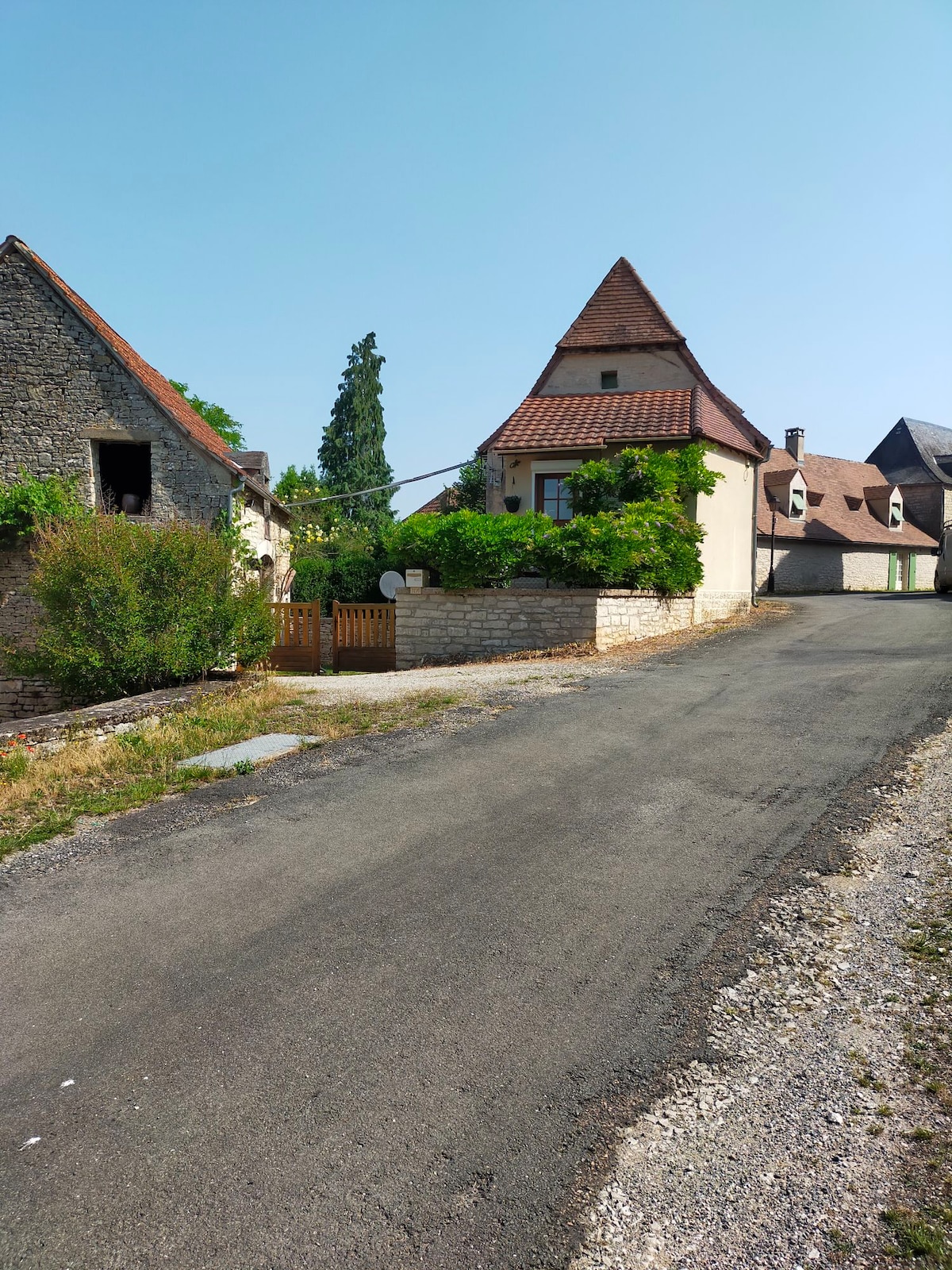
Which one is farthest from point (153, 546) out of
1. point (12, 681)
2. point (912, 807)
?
point (912, 807)

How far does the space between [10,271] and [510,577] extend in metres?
12.3

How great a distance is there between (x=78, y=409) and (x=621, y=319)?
13340 mm

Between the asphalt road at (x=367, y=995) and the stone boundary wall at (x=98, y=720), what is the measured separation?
2.17m

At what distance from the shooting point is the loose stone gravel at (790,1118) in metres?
2.50

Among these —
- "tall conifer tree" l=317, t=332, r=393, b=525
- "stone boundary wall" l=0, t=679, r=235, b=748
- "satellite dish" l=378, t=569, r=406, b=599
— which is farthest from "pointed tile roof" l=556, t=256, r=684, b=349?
"tall conifer tree" l=317, t=332, r=393, b=525

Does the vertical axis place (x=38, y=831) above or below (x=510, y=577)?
below

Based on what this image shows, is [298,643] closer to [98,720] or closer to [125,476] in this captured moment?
[125,476]

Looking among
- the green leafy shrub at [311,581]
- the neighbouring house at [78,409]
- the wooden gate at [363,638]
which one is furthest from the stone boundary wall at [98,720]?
the green leafy shrub at [311,581]

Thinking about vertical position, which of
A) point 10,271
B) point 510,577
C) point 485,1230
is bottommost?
point 485,1230

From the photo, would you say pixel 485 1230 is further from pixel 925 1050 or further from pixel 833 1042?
pixel 925 1050

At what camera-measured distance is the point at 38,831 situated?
5852 mm

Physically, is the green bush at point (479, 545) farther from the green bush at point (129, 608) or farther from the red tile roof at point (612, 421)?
the green bush at point (129, 608)

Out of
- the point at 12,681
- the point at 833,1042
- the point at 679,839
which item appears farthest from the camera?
the point at 12,681

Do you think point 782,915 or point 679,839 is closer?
point 782,915
